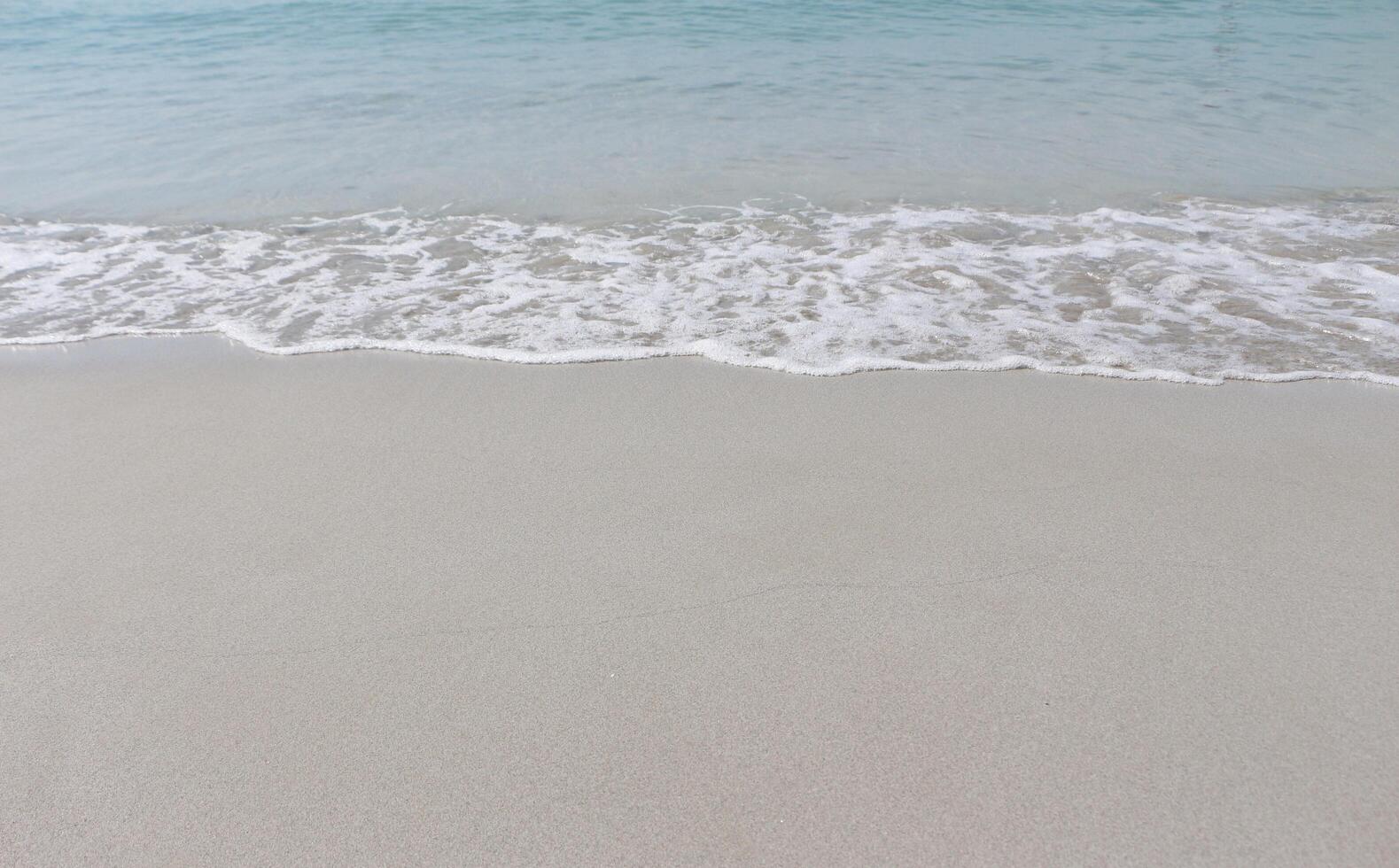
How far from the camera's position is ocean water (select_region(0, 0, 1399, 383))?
3568 millimetres

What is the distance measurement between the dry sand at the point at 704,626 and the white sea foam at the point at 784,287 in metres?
0.39

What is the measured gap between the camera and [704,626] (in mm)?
1938

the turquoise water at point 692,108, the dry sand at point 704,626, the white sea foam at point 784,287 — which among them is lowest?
the dry sand at point 704,626

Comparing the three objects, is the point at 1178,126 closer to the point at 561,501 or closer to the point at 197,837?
the point at 561,501

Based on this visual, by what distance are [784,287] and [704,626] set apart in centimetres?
235

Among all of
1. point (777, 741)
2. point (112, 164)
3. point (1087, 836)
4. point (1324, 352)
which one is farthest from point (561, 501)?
point (112, 164)

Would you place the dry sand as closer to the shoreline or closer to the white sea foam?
the shoreline

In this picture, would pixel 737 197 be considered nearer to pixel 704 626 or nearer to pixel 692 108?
pixel 692 108

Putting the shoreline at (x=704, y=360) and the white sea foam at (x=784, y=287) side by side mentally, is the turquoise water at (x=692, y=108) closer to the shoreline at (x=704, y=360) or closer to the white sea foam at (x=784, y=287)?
Result: the white sea foam at (x=784, y=287)

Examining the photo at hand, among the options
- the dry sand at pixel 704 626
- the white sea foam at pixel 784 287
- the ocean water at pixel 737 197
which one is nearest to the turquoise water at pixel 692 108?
the ocean water at pixel 737 197

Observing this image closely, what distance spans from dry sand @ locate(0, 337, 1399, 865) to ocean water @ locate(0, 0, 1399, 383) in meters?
0.60

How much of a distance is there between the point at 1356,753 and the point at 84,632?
7.93 ft

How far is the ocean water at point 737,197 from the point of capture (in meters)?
3.57

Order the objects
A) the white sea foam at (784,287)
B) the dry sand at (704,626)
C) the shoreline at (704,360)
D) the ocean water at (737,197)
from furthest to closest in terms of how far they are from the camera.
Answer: the ocean water at (737,197)
the white sea foam at (784,287)
the shoreline at (704,360)
the dry sand at (704,626)
